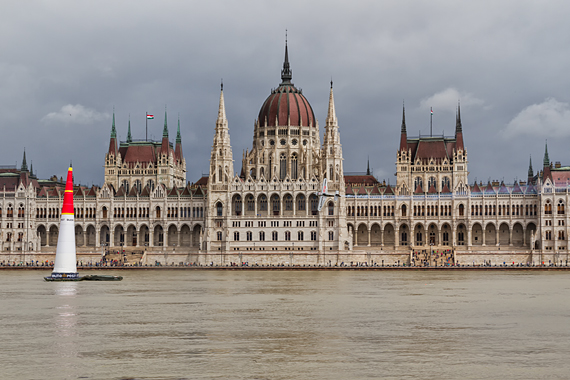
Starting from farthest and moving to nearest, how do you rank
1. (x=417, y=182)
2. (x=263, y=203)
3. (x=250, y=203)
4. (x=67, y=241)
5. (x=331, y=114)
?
1. (x=417, y=182)
2. (x=331, y=114)
3. (x=250, y=203)
4. (x=263, y=203)
5. (x=67, y=241)

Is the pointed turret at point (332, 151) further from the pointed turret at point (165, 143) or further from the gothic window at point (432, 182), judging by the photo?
the pointed turret at point (165, 143)

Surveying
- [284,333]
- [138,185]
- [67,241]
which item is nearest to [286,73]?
[138,185]

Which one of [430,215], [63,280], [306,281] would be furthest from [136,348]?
[430,215]

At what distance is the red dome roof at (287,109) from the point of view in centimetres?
15912

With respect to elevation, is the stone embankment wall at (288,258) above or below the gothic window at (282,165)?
below

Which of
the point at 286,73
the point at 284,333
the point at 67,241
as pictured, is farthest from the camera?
the point at 286,73

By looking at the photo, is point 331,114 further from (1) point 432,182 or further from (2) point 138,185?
(2) point 138,185

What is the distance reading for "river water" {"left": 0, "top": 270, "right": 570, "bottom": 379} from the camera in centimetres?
3503

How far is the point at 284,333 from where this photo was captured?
46.6 meters

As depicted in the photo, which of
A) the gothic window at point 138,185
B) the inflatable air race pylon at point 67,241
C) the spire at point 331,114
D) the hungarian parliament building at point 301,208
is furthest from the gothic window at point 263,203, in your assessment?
the inflatable air race pylon at point 67,241

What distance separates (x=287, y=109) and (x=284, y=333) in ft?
377

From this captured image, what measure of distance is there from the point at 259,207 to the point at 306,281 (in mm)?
50247

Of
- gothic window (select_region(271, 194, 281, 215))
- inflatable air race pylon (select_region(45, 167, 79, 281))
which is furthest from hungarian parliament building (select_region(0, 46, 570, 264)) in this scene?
inflatable air race pylon (select_region(45, 167, 79, 281))

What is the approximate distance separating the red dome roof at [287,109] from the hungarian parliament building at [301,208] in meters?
0.23
